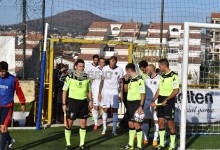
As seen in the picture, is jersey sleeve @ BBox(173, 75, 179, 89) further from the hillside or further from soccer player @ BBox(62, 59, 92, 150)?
the hillside

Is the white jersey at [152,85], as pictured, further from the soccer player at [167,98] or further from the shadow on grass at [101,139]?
the shadow on grass at [101,139]

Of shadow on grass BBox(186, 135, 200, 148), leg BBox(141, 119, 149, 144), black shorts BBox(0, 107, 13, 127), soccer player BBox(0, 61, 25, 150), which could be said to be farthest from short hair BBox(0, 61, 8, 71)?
shadow on grass BBox(186, 135, 200, 148)

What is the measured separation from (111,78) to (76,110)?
2.17 metres

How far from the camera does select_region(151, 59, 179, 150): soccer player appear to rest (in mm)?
9227

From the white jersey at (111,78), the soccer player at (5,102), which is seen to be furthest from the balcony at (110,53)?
the soccer player at (5,102)

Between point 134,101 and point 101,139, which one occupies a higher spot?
point 134,101

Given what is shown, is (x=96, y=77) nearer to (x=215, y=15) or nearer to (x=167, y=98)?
(x=167, y=98)

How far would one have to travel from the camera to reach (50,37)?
12180mm

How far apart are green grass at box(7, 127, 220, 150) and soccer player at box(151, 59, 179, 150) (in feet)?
2.19

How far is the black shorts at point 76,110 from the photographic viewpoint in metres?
9.23

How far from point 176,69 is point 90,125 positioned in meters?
2.78

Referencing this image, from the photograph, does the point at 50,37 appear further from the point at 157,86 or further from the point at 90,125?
the point at 157,86

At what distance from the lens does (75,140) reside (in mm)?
10414

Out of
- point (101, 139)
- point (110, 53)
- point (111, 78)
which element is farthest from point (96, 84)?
point (110, 53)
